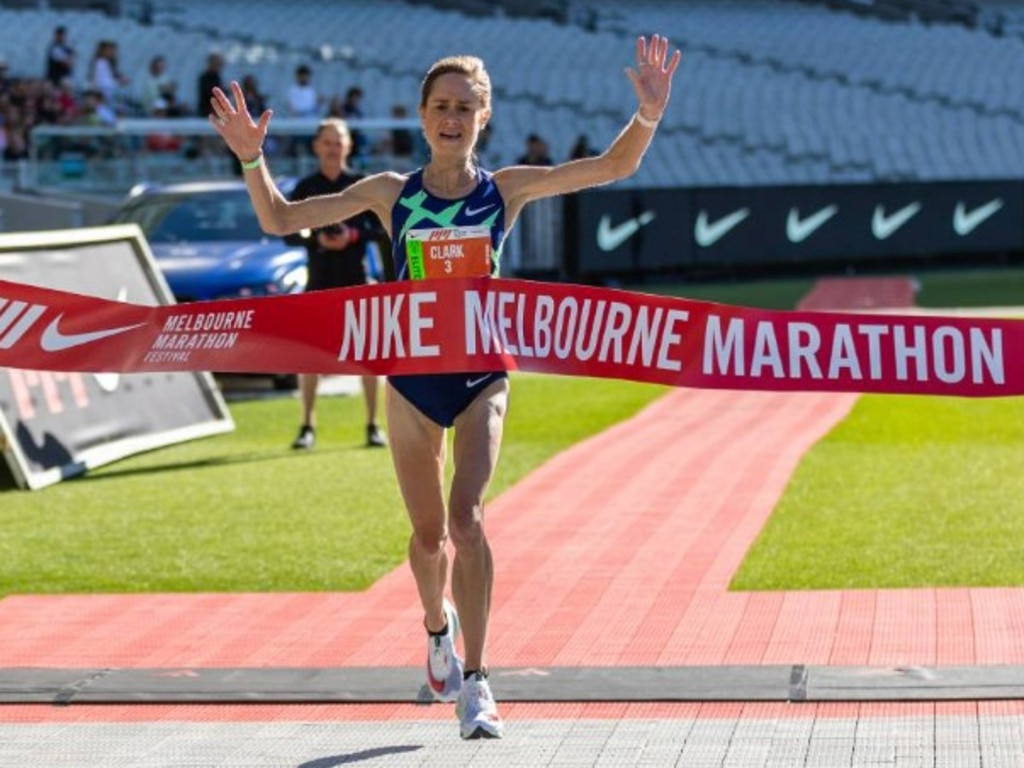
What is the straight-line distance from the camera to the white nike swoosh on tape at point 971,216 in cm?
3459

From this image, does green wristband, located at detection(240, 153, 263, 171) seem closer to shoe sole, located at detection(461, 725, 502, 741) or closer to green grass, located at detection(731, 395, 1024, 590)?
shoe sole, located at detection(461, 725, 502, 741)

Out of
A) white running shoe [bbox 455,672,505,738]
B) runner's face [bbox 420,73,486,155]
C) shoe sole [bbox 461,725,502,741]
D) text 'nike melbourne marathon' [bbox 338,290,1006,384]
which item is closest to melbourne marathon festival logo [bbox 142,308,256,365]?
text 'nike melbourne marathon' [bbox 338,290,1006,384]

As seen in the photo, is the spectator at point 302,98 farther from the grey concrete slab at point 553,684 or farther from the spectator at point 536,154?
the grey concrete slab at point 553,684

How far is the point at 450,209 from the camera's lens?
720 centimetres

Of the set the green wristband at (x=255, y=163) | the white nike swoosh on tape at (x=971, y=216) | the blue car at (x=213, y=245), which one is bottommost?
the white nike swoosh on tape at (x=971, y=216)

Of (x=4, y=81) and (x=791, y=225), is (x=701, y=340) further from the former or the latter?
(x=791, y=225)

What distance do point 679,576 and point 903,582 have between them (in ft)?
3.26

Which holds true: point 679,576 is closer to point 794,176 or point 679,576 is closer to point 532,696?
point 532,696

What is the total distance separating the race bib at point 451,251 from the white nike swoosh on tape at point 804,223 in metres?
26.4

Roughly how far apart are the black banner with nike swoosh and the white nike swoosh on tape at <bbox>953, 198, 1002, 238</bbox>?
0.01 meters

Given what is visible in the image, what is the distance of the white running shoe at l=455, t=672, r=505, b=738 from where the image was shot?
691 cm

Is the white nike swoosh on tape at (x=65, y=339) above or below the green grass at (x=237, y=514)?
above

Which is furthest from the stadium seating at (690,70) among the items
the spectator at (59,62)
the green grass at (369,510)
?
the green grass at (369,510)

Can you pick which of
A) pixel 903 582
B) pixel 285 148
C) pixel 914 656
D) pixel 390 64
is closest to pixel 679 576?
pixel 903 582
